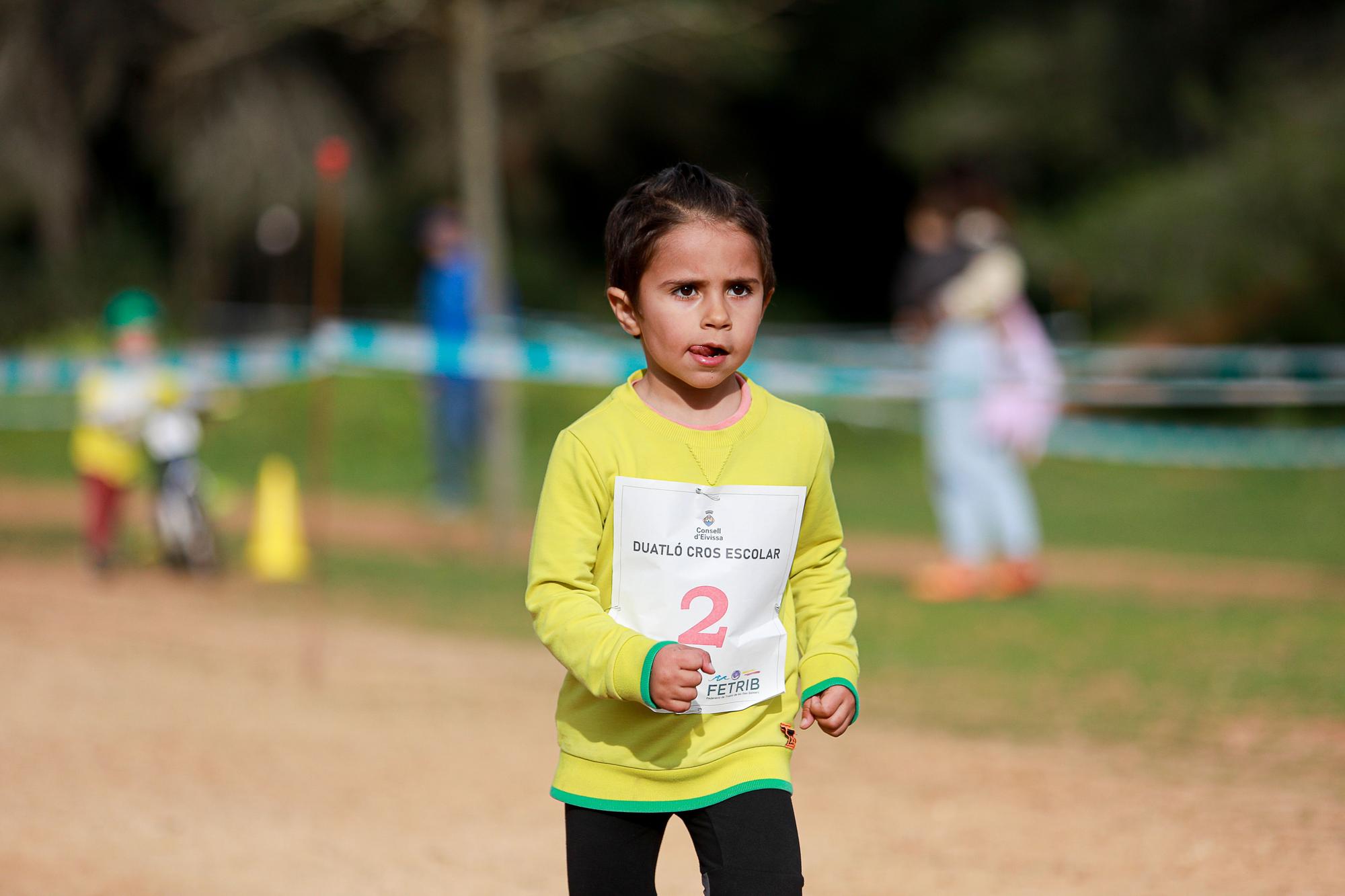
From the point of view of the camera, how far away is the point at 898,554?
11.6m

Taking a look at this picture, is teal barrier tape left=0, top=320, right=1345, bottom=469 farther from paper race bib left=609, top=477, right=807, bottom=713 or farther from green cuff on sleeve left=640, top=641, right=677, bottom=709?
green cuff on sleeve left=640, top=641, right=677, bottom=709

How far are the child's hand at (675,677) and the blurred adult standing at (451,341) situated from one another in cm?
1034

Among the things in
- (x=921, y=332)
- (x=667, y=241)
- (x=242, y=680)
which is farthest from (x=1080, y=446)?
(x=667, y=241)

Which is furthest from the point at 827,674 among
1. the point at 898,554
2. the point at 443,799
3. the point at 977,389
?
the point at 898,554

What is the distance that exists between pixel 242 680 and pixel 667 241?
5.06 m

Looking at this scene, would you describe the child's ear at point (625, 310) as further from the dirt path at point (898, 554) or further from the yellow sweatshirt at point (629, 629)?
the dirt path at point (898, 554)

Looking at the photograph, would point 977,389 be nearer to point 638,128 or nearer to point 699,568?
point 699,568

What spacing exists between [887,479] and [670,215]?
1425cm

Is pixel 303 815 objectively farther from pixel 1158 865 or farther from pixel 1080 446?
pixel 1080 446

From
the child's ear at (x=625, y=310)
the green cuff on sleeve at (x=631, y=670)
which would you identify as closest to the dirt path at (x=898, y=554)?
the child's ear at (x=625, y=310)

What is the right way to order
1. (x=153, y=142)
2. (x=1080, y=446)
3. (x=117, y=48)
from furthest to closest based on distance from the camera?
(x=153, y=142), (x=117, y=48), (x=1080, y=446)

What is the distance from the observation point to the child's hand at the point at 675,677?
8.48ft

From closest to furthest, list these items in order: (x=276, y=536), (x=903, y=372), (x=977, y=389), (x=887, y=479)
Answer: (x=977, y=389)
(x=276, y=536)
(x=887, y=479)
(x=903, y=372)

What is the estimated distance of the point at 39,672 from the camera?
729 centimetres
